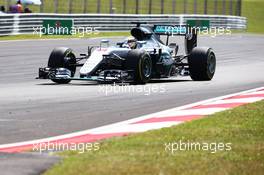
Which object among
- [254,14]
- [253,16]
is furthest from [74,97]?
[254,14]

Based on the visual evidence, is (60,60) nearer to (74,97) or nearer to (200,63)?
(200,63)

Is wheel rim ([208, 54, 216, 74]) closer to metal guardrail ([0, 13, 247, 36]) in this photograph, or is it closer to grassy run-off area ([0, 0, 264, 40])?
metal guardrail ([0, 13, 247, 36])

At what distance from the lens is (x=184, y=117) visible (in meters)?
10.7

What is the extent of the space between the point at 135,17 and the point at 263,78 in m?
20.8

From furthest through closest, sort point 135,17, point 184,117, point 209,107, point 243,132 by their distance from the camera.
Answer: point 135,17
point 209,107
point 184,117
point 243,132

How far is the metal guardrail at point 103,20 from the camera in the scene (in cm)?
3128

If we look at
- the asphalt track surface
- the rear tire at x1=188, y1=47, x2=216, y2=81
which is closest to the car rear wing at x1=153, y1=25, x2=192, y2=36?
the rear tire at x1=188, y1=47, x2=216, y2=81


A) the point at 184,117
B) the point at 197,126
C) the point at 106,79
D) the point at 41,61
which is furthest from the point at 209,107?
the point at 41,61

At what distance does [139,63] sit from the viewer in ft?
51.5

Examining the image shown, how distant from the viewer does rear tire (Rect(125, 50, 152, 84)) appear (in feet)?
51.4

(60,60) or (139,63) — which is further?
(60,60)

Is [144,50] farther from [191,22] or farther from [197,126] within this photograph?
[191,22]

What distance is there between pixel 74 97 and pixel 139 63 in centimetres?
264

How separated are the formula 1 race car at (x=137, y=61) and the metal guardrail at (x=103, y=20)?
1359 cm
